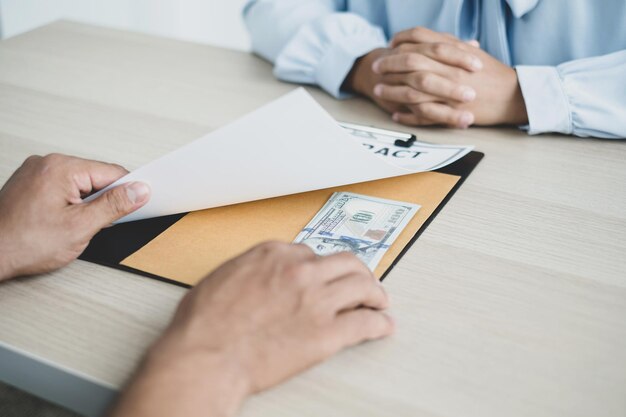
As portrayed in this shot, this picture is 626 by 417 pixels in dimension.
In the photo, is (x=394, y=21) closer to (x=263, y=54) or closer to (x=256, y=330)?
(x=263, y=54)

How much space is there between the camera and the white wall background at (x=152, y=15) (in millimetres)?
3105

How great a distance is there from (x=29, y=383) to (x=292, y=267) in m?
0.26

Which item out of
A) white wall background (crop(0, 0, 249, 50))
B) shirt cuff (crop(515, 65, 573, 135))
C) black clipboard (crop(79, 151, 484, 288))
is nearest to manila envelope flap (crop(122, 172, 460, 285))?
black clipboard (crop(79, 151, 484, 288))

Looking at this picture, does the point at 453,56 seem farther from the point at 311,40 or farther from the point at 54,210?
the point at 54,210

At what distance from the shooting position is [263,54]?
1.35 meters

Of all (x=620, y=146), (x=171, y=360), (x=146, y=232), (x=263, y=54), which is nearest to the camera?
(x=171, y=360)

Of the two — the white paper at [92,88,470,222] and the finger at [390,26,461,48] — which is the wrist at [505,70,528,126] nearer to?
the finger at [390,26,461,48]

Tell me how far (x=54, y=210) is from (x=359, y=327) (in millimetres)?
Answer: 358

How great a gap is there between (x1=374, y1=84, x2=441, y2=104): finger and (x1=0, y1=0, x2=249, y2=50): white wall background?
2.15m

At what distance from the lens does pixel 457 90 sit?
3.32ft

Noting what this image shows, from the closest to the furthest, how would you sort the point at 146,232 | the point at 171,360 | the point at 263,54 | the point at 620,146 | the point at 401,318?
the point at 171,360
the point at 401,318
the point at 146,232
the point at 620,146
the point at 263,54

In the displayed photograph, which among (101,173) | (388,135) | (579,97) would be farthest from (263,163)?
(579,97)

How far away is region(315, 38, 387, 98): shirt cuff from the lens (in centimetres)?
116

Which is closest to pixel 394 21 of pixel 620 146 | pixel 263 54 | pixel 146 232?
pixel 263 54
